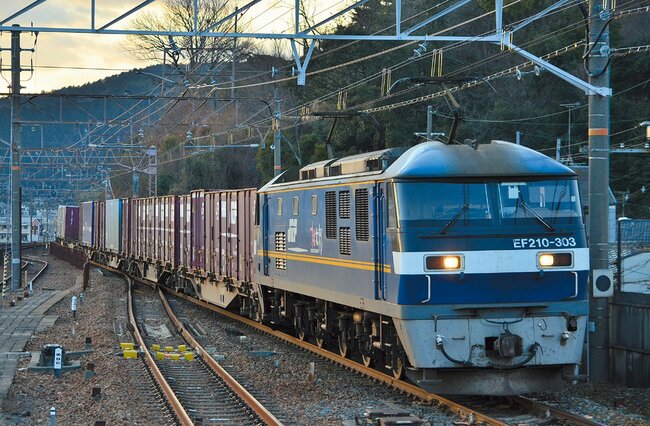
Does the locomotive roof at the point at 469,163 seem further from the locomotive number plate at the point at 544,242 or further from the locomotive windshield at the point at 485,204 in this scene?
the locomotive number plate at the point at 544,242

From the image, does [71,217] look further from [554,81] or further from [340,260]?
[340,260]

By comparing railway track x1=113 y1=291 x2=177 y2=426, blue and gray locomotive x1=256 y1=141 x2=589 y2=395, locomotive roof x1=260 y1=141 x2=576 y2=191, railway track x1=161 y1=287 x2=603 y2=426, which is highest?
locomotive roof x1=260 y1=141 x2=576 y2=191

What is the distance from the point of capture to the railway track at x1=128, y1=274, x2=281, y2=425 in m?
12.3

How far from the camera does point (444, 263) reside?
1178cm

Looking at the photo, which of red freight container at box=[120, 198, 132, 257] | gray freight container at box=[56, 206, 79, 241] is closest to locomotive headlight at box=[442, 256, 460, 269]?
red freight container at box=[120, 198, 132, 257]

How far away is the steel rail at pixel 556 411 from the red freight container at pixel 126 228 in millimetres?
29214

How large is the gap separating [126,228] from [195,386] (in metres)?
26.8

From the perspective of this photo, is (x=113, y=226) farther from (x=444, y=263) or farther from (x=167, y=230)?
(x=444, y=263)

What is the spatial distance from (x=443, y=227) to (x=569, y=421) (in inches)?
103

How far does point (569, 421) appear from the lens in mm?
11109

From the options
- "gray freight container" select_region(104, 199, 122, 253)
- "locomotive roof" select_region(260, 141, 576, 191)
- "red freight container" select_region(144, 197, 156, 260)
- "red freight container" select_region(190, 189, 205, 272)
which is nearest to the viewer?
"locomotive roof" select_region(260, 141, 576, 191)

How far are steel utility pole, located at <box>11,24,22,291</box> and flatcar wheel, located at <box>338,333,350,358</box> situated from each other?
20741 mm

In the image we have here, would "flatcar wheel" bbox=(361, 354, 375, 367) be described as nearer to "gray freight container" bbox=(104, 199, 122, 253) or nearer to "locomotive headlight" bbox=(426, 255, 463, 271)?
"locomotive headlight" bbox=(426, 255, 463, 271)

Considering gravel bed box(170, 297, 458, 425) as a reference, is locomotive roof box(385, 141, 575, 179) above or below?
above
